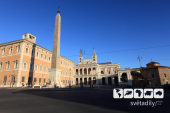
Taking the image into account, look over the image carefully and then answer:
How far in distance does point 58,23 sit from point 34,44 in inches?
523

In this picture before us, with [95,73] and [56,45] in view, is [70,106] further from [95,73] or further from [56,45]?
[95,73]

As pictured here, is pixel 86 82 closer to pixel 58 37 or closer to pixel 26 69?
pixel 26 69

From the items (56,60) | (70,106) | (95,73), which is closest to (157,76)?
(95,73)

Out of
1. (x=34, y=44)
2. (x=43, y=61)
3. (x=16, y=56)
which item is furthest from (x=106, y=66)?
(x=16, y=56)

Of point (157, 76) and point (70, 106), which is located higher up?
point (70, 106)

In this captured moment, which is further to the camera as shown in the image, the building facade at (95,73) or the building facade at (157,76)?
the building facade at (95,73)

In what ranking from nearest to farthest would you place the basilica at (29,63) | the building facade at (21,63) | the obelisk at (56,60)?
the obelisk at (56,60)
the basilica at (29,63)
the building facade at (21,63)

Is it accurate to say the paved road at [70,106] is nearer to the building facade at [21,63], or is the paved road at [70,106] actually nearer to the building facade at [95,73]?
the building facade at [21,63]

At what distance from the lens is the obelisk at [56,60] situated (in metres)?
22.1

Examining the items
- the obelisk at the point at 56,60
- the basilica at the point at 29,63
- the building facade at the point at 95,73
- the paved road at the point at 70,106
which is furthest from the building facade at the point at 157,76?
the paved road at the point at 70,106

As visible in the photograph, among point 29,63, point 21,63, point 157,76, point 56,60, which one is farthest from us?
point 157,76

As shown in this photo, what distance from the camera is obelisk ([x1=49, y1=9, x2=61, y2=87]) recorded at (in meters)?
22.1

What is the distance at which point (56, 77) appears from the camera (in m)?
22.2

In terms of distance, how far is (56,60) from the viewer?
2261 cm
